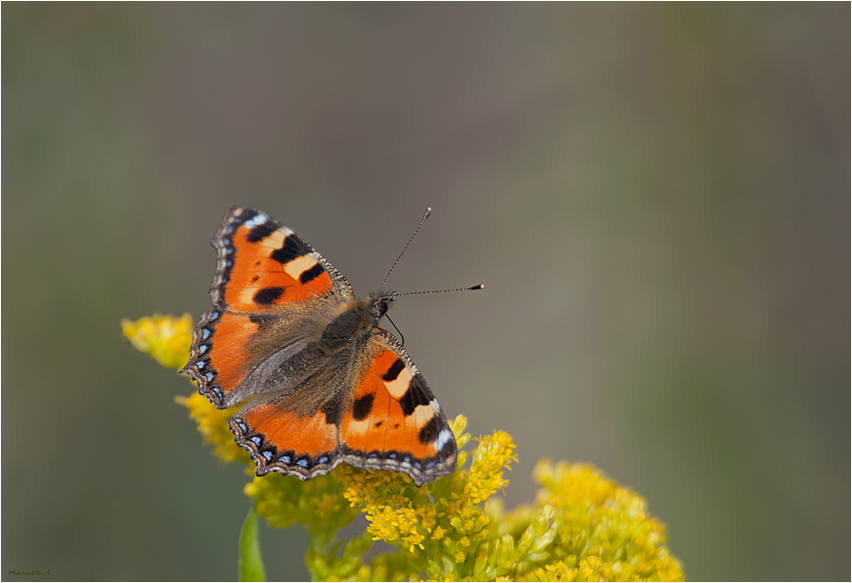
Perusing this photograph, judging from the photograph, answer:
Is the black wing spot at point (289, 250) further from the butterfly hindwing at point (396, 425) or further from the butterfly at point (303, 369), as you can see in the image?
the butterfly hindwing at point (396, 425)

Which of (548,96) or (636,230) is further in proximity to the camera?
(548,96)

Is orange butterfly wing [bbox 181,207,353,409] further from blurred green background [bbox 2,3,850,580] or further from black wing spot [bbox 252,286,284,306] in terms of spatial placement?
blurred green background [bbox 2,3,850,580]

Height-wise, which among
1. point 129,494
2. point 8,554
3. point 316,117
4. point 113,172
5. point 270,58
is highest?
point 270,58

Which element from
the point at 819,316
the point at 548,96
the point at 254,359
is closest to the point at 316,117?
the point at 548,96

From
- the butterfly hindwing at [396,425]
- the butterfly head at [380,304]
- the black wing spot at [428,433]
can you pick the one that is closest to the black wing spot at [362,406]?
the butterfly hindwing at [396,425]

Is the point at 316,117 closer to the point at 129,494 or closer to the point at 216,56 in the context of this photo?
the point at 216,56

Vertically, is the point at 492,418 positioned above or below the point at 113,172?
below

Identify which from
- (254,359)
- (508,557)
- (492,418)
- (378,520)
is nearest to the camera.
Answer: (378,520)

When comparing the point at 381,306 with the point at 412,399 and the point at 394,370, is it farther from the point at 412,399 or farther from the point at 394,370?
the point at 412,399
